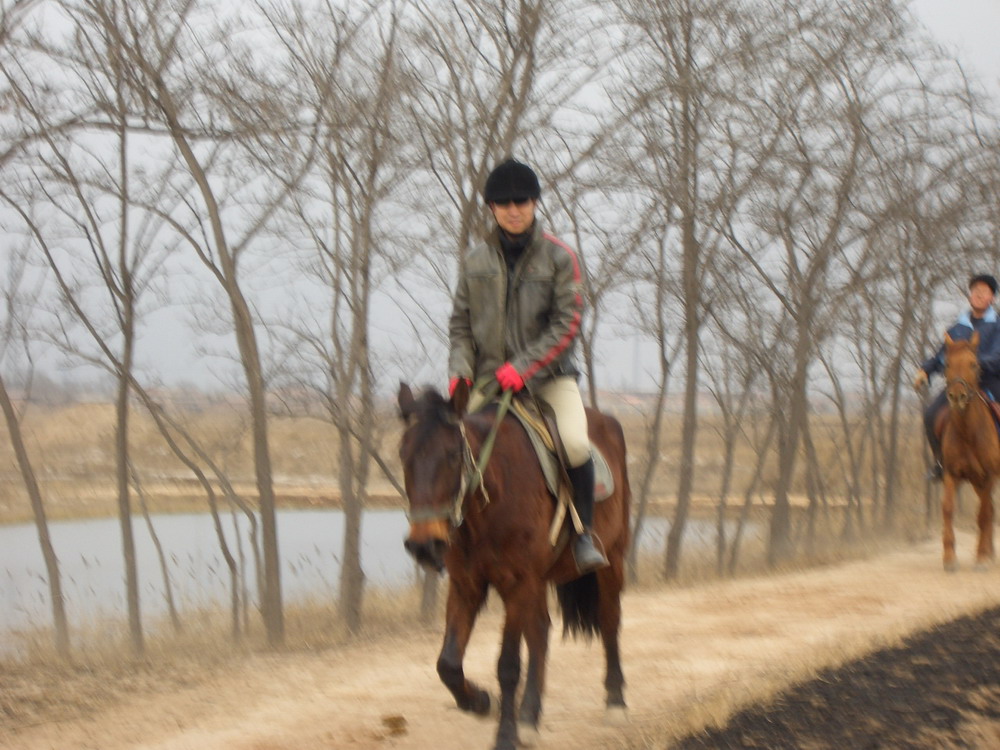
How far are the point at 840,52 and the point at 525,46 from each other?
6.35 meters

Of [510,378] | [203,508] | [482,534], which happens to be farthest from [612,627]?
[203,508]

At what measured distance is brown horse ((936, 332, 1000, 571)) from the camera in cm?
1331

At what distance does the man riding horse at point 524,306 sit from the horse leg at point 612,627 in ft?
2.98

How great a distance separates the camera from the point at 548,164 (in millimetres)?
16859

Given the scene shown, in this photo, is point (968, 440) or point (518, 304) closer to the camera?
point (518, 304)

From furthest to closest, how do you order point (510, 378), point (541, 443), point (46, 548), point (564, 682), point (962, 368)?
point (46, 548) → point (962, 368) → point (564, 682) → point (541, 443) → point (510, 378)

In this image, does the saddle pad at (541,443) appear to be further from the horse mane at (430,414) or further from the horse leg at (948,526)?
the horse leg at (948,526)

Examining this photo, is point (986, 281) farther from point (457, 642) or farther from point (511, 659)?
point (457, 642)

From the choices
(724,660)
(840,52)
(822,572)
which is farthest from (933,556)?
(724,660)

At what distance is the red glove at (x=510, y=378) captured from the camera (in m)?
6.55

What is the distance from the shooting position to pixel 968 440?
14.0 meters

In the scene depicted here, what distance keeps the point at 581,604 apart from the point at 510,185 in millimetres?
2913

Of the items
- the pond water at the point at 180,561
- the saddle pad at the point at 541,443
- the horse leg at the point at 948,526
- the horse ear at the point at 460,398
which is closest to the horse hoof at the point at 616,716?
the saddle pad at the point at 541,443

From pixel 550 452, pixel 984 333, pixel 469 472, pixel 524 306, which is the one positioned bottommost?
pixel 469 472
